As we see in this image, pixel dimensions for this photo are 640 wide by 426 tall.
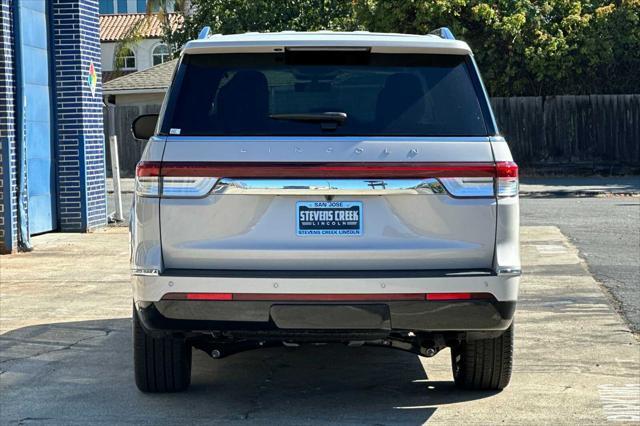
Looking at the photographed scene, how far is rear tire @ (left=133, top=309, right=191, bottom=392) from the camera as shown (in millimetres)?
6953

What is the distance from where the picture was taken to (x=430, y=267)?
616 centimetres

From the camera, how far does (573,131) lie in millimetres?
31156

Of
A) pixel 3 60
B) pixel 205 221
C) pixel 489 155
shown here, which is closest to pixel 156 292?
pixel 205 221

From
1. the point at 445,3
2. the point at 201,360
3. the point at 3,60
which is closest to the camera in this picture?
the point at 201,360

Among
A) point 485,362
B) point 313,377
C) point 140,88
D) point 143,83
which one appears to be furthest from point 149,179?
point 143,83

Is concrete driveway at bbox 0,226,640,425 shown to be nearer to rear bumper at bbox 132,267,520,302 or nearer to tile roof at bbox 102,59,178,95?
rear bumper at bbox 132,267,520,302

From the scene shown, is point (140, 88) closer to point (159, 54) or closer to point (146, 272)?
point (159, 54)

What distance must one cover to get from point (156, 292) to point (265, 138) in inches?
37.8

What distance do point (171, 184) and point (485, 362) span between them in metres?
2.20

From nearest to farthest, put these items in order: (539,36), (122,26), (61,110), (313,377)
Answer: (313,377), (61,110), (539,36), (122,26)

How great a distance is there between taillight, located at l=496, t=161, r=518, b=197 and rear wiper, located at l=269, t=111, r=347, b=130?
840mm

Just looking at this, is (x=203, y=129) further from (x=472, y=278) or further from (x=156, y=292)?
(x=472, y=278)

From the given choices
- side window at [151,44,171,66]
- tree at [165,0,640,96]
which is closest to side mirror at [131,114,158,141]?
tree at [165,0,640,96]

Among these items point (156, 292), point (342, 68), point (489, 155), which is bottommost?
point (156, 292)
